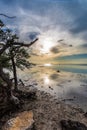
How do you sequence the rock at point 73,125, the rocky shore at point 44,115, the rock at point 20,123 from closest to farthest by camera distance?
the rock at point 20,123 → the rock at point 73,125 → the rocky shore at point 44,115

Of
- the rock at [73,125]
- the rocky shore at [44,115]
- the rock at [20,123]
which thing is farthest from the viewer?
the rocky shore at [44,115]

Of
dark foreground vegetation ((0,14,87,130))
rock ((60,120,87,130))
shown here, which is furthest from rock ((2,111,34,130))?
rock ((60,120,87,130))

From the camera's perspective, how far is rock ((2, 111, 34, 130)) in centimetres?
1662

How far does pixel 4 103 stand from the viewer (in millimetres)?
20219

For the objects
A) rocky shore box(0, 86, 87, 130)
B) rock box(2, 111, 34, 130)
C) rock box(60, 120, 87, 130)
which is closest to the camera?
rock box(2, 111, 34, 130)

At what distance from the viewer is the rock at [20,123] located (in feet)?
54.5

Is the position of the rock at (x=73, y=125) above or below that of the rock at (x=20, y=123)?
below

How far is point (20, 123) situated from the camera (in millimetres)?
17172

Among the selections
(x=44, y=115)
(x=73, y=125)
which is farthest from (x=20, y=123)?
(x=73, y=125)

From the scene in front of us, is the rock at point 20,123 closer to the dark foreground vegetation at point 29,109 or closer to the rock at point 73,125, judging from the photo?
the dark foreground vegetation at point 29,109

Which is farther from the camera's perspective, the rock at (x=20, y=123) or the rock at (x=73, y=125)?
the rock at (x=73, y=125)

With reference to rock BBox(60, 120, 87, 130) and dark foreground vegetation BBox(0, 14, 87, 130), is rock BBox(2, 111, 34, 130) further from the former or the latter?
rock BBox(60, 120, 87, 130)

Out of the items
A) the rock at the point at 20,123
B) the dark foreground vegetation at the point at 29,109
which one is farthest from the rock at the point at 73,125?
the rock at the point at 20,123

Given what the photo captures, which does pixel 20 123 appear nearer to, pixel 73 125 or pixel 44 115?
pixel 44 115
